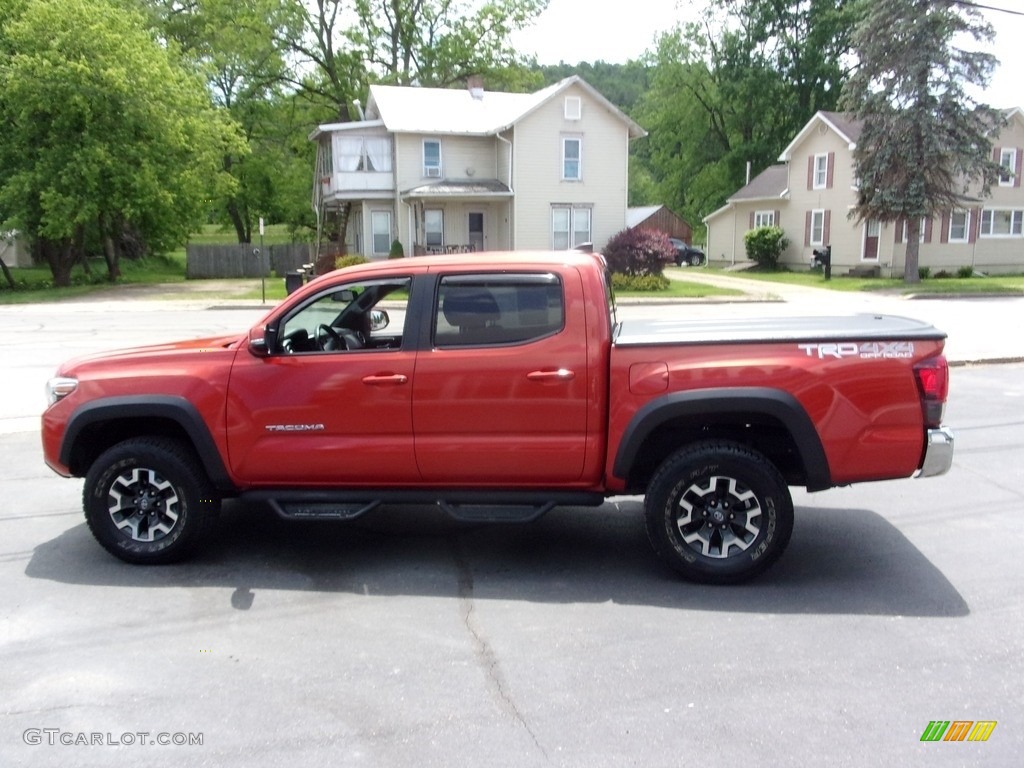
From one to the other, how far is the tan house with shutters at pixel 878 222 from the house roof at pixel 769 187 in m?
1.42

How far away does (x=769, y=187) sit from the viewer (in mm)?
46625

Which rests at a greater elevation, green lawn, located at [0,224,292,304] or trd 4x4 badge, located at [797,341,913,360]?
trd 4x4 badge, located at [797,341,913,360]

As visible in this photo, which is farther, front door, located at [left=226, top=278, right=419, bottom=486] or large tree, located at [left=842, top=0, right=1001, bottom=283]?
large tree, located at [left=842, top=0, right=1001, bottom=283]

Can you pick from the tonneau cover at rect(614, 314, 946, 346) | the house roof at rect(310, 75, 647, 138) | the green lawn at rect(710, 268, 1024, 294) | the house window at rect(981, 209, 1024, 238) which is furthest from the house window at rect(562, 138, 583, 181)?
the tonneau cover at rect(614, 314, 946, 346)

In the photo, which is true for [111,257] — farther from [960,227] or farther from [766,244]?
[960,227]

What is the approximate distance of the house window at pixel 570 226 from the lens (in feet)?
120

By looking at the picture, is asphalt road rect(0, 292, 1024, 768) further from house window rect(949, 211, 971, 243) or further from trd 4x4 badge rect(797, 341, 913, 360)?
house window rect(949, 211, 971, 243)

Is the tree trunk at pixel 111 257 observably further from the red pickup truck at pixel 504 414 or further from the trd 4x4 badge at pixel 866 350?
the trd 4x4 badge at pixel 866 350

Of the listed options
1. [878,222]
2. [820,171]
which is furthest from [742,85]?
[878,222]

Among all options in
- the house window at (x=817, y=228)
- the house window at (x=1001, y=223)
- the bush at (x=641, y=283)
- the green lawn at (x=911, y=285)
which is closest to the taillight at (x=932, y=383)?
the bush at (x=641, y=283)

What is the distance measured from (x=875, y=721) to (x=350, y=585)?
2864mm

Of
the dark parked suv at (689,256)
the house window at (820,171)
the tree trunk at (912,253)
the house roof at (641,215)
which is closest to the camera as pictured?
the tree trunk at (912,253)

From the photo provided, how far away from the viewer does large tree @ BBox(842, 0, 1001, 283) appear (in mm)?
31359

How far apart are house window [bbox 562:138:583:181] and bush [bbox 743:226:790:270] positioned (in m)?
11.8
